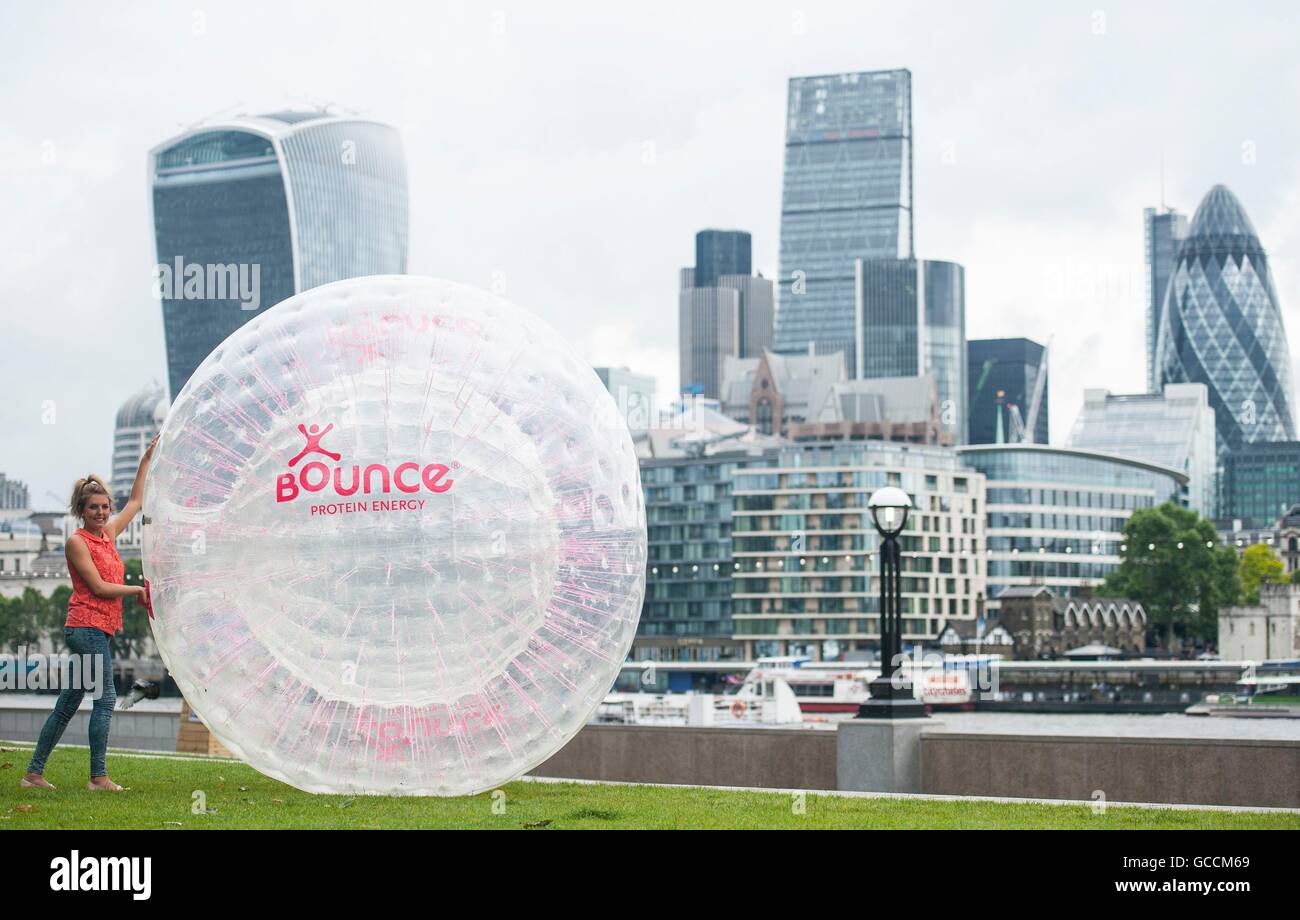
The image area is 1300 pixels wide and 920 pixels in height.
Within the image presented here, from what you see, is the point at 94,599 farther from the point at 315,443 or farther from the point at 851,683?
the point at 851,683

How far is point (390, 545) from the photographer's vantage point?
12484mm

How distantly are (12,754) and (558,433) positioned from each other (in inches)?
346

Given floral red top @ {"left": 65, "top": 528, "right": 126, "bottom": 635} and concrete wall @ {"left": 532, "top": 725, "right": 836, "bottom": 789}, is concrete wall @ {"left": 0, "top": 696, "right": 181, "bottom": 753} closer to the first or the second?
concrete wall @ {"left": 532, "top": 725, "right": 836, "bottom": 789}

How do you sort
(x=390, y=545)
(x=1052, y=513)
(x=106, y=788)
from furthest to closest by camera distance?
(x=1052, y=513) < (x=106, y=788) < (x=390, y=545)

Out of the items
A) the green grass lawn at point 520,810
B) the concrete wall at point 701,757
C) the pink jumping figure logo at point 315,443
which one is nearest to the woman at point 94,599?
the green grass lawn at point 520,810

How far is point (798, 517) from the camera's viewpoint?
150m

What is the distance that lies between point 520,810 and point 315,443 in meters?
3.13

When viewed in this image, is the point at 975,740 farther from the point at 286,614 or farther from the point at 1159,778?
the point at 286,614

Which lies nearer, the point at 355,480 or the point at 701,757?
the point at 355,480

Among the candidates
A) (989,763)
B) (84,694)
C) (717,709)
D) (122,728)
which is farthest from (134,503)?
(717,709)

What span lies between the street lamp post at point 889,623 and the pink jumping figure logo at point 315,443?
30.8 feet

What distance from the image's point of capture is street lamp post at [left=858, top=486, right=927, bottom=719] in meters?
20.8

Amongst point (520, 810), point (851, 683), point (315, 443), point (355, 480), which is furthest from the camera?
point (851, 683)
